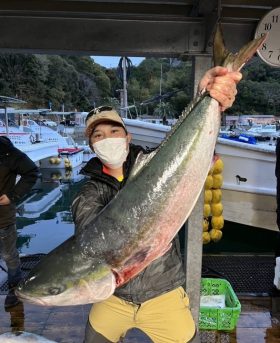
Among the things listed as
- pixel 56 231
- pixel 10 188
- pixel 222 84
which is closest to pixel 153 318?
pixel 222 84

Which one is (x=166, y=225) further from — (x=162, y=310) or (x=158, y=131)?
(x=158, y=131)

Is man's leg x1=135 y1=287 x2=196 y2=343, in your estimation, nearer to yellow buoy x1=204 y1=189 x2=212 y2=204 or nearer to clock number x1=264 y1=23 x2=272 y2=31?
clock number x1=264 y1=23 x2=272 y2=31

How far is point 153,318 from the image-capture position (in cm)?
196

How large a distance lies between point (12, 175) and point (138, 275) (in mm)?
2401

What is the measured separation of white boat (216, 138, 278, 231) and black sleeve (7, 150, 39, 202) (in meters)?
4.75

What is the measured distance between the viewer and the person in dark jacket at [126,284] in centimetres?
195

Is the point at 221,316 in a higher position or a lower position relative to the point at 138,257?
lower

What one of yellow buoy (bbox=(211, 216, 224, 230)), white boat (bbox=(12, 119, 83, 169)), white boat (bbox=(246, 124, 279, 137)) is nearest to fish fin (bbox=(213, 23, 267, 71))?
yellow buoy (bbox=(211, 216, 224, 230))

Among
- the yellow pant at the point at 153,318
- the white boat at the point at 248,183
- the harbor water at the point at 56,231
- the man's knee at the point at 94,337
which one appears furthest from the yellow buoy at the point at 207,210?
the man's knee at the point at 94,337

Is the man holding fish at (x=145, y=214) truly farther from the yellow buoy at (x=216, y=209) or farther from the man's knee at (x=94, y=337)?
the yellow buoy at (x=216, y=209)

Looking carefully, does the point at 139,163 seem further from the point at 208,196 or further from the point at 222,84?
the point at 208,196

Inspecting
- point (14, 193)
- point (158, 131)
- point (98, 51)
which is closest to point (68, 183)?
point (158, 131)

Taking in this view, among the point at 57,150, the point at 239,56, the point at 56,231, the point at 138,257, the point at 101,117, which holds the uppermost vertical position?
the point at 239,56

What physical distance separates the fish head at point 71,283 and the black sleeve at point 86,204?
241 millimetres
